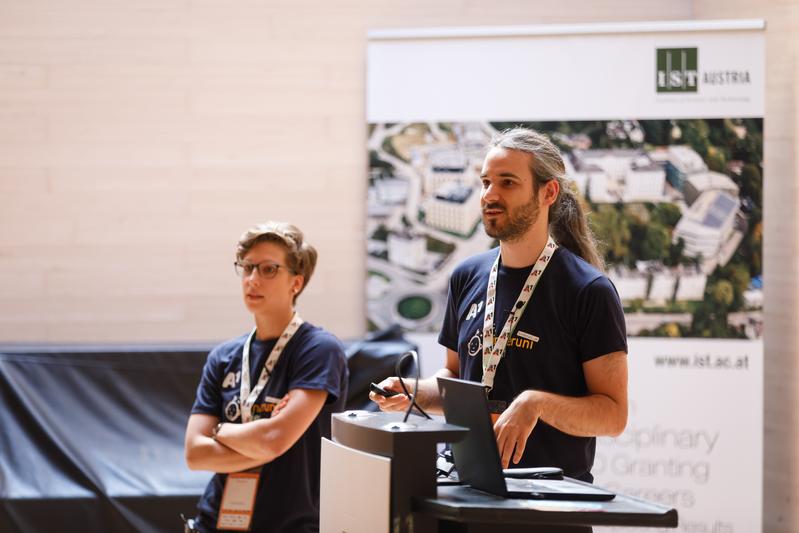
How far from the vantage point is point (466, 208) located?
4.76m

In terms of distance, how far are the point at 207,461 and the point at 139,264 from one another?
2691 mm

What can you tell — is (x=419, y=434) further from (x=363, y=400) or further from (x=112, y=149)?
(x=112, y=149)

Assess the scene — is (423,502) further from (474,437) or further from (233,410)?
(233,410)

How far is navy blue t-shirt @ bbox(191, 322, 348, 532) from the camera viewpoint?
104 inches

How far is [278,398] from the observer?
9.05 feet

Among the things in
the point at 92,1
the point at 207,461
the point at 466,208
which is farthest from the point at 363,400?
the point at 92,1

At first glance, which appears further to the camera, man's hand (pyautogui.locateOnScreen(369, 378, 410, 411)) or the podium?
man's hand (pyautogui.locateOnScreen(369, 378, 410, 411))

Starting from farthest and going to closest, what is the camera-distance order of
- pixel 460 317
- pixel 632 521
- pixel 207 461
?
pixel 207 461
pixel 460 317
pixel 632 521

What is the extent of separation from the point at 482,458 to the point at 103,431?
311cm

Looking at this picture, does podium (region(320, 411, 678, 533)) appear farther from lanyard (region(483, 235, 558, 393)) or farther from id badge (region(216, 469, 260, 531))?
id badge (region(216, 469, 260, 531))

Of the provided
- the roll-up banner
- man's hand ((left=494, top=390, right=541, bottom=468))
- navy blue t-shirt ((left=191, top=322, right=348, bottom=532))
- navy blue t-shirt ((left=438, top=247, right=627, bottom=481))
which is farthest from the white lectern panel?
the roll-up banner

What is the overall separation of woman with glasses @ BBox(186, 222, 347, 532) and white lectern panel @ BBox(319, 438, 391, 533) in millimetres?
842

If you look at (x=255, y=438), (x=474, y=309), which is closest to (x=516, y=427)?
(x=474, y=309)

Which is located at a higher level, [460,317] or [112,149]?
[112,149]
